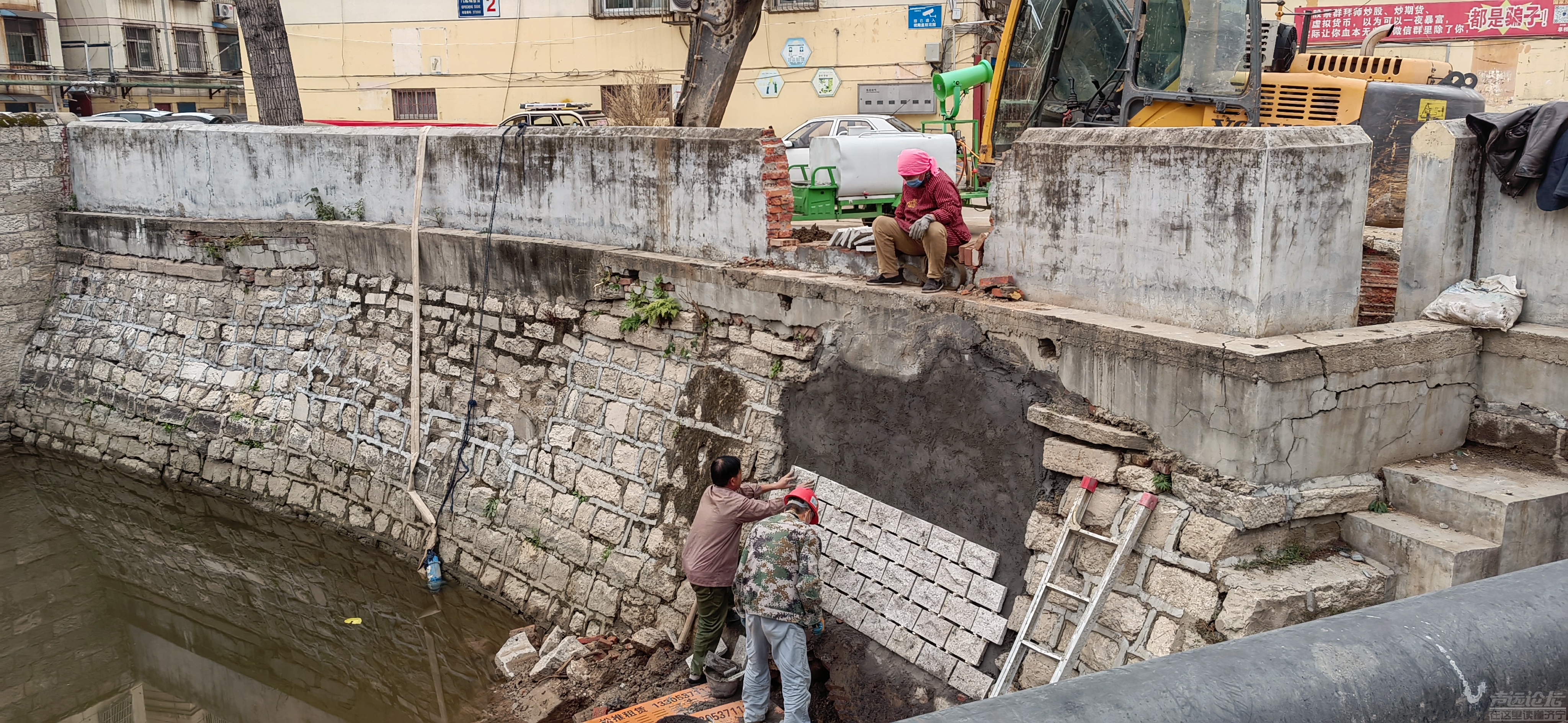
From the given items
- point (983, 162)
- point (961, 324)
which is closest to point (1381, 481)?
point (961, 324)

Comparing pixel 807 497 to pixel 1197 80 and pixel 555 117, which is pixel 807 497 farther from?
pixel 555 117

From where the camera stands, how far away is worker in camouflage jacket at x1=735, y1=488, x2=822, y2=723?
5.78 metres

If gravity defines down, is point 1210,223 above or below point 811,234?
above

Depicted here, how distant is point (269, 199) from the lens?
11.6 m

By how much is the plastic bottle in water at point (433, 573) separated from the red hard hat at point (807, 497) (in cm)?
408

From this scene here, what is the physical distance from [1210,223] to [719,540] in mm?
3170

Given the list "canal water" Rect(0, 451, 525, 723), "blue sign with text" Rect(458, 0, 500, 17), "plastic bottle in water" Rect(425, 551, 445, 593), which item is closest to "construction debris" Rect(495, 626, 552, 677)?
"canal water" Rect(0, 451, 525, 723)

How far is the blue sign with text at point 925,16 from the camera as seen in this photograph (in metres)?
19.7

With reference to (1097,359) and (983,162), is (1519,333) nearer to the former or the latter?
(1097,359)

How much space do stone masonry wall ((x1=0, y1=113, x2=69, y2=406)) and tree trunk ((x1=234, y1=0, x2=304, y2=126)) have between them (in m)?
2.40

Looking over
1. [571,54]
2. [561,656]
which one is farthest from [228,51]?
[561,656]

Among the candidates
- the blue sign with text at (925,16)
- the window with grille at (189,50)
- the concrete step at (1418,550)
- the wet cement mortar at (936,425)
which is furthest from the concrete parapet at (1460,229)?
the window with grille at (189,50)

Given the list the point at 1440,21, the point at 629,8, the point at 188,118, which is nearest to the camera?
the point at 1440,21

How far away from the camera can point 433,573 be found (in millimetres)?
9156
